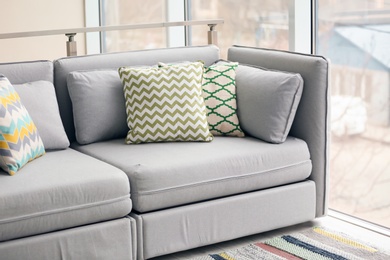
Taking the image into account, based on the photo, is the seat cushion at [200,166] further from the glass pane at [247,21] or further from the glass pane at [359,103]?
the glass pane at [247,21]

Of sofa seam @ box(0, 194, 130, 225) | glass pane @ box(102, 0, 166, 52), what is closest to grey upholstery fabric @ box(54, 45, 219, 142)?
sofa seam @ box(0, 194, 130, 225)

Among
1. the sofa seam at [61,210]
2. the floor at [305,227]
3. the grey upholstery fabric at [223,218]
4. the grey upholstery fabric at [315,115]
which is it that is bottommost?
the floor at [305,227]

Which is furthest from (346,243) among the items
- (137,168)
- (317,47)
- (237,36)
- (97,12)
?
(97,12)

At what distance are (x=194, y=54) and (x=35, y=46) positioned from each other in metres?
2.80

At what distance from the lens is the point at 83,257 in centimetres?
288

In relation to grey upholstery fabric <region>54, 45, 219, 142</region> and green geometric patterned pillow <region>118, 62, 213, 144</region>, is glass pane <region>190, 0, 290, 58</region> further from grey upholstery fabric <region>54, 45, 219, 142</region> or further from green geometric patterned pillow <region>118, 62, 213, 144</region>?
green geometric patterned pillow <region>118, 62, 213, 144</region>

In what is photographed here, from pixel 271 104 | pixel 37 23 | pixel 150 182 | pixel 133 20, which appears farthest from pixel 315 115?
pixel 37 23

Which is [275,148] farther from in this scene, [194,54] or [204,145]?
[194,54]

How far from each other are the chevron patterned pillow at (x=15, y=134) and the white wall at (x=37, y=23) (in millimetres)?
3091

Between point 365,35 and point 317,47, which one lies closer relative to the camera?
point 365,35

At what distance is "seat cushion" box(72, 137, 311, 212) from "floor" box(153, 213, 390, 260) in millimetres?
259

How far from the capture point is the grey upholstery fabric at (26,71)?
339 centimetres

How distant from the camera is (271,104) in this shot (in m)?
3.43

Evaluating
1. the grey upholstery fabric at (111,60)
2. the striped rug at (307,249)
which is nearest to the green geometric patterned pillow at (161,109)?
the grey upholstery fabric at (111,60)
